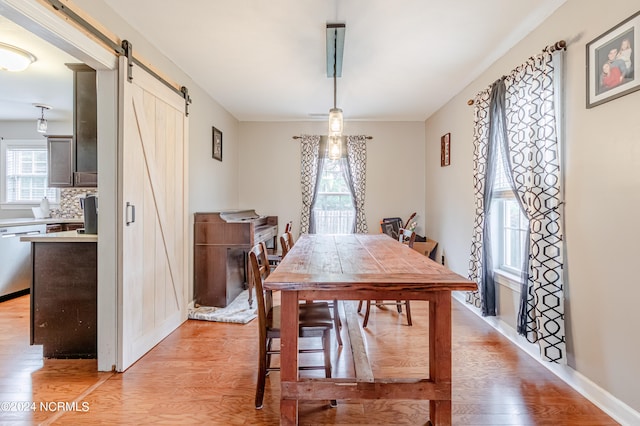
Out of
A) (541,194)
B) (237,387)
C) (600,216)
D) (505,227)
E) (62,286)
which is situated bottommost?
(237,387)

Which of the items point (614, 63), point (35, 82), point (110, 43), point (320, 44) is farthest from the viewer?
point (35, 82)

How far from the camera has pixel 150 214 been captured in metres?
2.53

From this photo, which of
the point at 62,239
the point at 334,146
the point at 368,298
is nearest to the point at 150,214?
the point at 62,239

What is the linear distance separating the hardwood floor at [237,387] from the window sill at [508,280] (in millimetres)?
473

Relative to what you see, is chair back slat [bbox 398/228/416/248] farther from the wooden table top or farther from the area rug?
the area rug

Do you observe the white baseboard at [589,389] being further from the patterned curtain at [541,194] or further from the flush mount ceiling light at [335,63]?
the flush mount ceiling light at [335,63]

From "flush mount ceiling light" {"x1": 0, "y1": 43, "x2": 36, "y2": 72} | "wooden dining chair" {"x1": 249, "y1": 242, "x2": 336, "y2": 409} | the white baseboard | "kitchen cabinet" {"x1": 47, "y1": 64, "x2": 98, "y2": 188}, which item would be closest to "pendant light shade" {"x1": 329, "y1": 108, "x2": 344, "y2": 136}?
"wooden dining chair" {"x1": 249, "y1": 242, "x2": 336, "y2": 409}

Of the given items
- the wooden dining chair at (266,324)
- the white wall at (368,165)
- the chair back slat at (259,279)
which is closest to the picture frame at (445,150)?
the white wall at (368,165)

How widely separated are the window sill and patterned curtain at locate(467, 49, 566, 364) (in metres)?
0.27

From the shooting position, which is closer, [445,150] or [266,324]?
[266,324]

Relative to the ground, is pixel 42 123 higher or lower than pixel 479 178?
higher

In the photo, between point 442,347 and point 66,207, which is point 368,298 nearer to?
point 442,347

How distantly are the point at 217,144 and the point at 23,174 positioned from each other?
138 inches

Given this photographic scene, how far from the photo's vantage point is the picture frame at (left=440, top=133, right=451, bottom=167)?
410 cm
